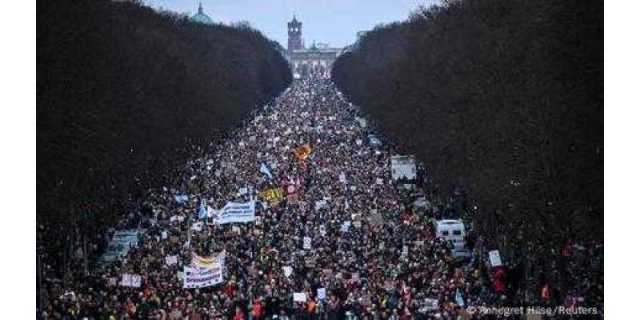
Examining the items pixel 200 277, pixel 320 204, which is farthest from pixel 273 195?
pixel 200 277

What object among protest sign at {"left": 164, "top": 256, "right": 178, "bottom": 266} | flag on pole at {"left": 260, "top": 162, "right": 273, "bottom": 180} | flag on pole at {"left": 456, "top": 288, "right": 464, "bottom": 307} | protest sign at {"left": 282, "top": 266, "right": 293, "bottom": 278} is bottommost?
flag on pole at {"left": 456, "top": 288, "right": 464, "bottom": 307}

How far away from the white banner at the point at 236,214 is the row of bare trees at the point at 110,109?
3921 mm

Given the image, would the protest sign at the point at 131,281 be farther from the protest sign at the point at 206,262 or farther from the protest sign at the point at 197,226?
the protest sign at the point at 197,226

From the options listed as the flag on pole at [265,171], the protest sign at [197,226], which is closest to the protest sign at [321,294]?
the protest sign at [197,226]

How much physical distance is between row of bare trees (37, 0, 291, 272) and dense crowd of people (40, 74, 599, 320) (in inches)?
61.0

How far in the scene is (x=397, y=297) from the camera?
26.6 m

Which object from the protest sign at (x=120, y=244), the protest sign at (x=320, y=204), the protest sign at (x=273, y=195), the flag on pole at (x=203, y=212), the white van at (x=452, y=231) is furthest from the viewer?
the protest sign at (x=320, y=204)

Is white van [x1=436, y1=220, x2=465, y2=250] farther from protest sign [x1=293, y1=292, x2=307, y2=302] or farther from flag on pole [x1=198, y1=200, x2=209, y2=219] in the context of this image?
protest sign [x1=293, y1=292, x2=307, y2=302]

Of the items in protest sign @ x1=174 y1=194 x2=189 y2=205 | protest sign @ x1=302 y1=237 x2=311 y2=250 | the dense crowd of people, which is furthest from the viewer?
protest sign @ x1=174 y1=194 x2=189 y2=205

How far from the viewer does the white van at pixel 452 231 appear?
35.4 m

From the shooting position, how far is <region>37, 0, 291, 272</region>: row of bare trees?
29.7 meters

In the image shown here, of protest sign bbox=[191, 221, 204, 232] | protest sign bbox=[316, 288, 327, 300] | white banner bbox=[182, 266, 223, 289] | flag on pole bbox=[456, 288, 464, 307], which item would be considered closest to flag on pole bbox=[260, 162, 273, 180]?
protest sign bbox=[191, 221, 204, 232]

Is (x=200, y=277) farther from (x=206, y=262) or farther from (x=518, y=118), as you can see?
(x=518, y=118)

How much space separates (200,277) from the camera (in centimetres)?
2738
